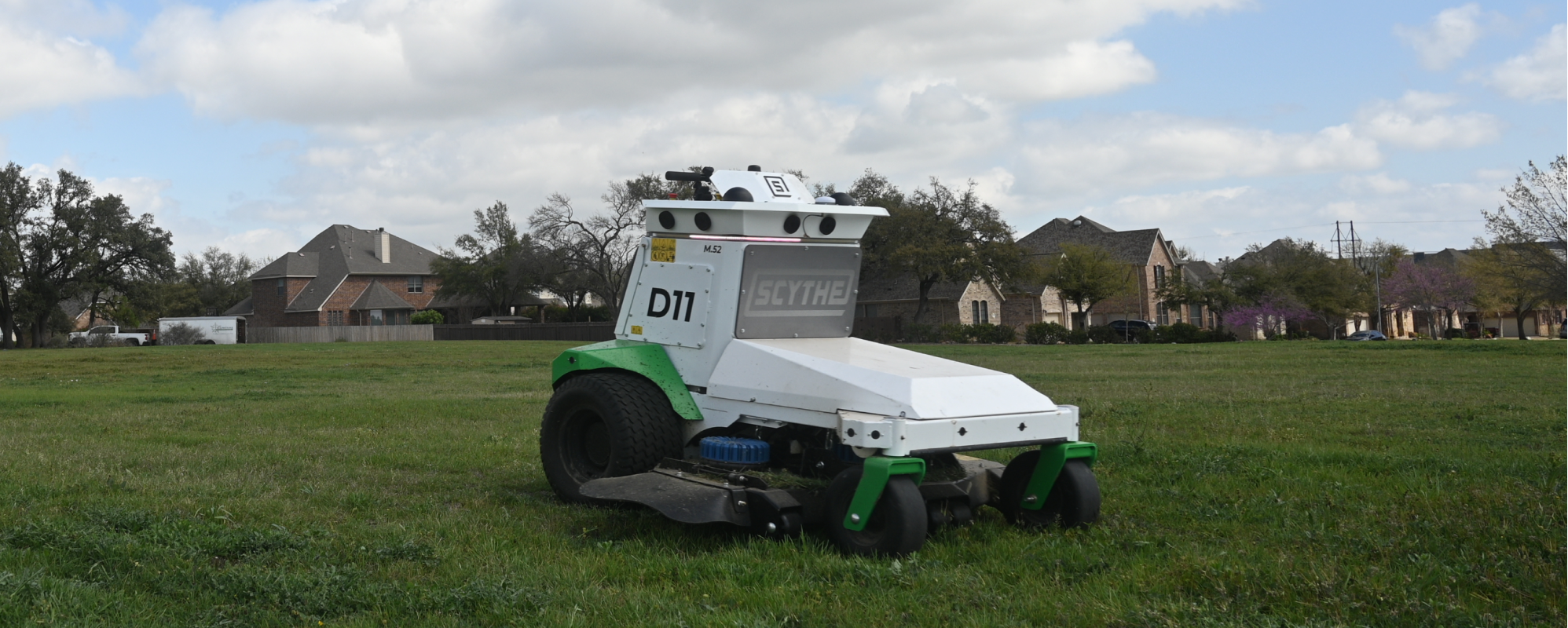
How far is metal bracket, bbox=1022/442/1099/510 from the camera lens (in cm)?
722

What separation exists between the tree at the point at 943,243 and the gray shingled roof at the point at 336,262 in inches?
1708

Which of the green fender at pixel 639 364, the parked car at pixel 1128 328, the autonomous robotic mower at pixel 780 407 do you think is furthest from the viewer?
the parked car at pixel 1128 328

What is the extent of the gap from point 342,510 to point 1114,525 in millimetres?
5025

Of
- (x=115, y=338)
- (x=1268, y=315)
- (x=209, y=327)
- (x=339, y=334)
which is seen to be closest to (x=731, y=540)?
(x=1268, y=315)

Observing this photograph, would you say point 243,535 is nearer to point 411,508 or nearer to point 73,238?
point 411,508

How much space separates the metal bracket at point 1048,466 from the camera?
7219 mm

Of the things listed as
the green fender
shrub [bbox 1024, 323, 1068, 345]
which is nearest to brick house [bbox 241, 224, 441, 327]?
shrub [bbox 1024, 323, 1068, 345]

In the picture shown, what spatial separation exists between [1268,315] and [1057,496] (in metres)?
66.7

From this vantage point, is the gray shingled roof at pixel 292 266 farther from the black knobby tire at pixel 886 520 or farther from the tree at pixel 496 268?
the black knobby tire at pixel 886 520

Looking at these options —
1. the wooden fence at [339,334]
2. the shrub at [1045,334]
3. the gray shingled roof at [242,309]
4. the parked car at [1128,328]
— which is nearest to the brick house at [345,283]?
the gray shingled roof at [242,309]

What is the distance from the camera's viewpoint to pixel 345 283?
297ft

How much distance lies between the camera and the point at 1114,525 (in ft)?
24.3

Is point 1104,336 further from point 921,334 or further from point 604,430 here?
point 604,430

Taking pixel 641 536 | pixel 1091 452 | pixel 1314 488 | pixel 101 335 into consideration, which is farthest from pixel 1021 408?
pixel 101 335
